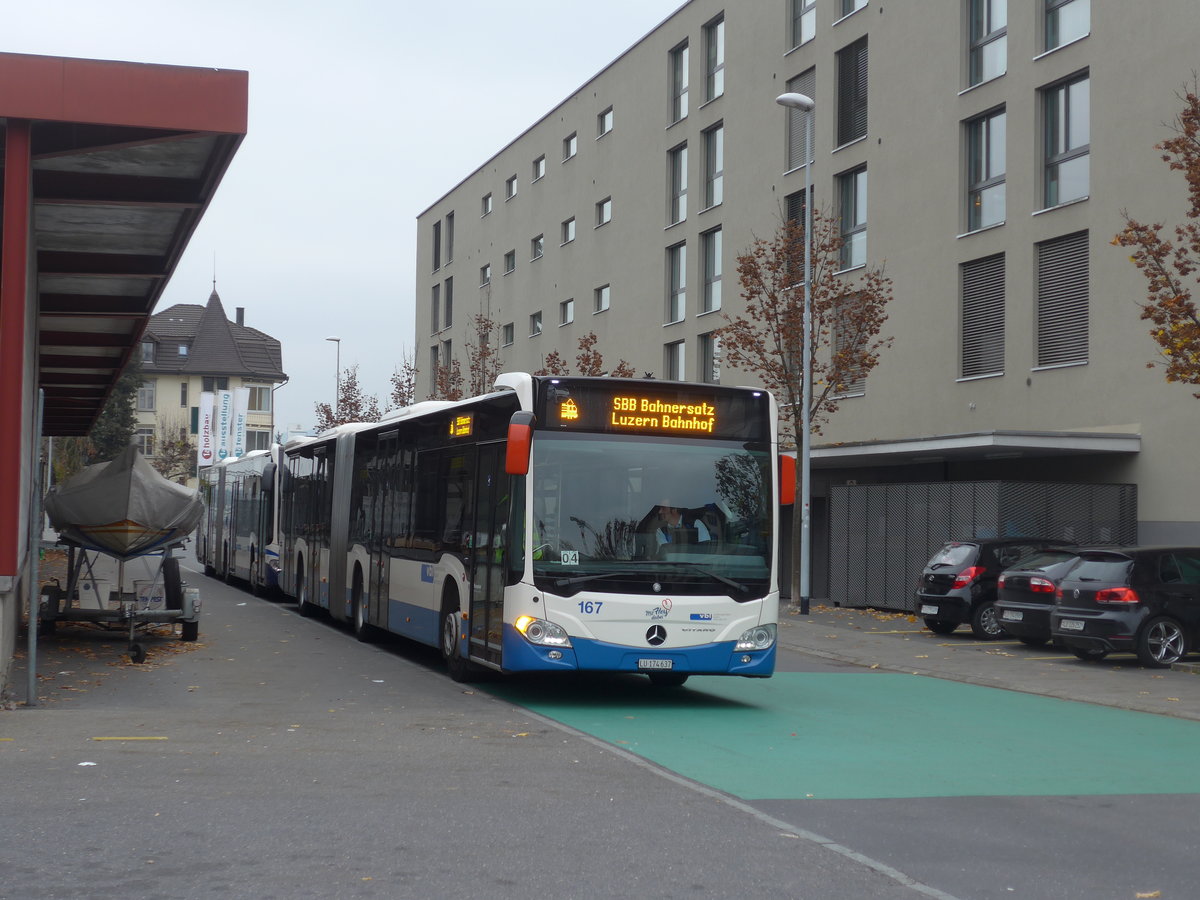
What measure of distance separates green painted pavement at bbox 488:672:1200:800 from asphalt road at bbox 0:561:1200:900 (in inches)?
1.9

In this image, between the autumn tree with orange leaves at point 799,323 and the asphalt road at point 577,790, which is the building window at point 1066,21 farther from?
the asphalt road at point 577,790

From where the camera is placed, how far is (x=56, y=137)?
13.5 meters

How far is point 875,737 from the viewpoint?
38.8ft

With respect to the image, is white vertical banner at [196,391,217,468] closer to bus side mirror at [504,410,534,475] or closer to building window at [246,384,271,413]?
building window at [246,384,271,413]

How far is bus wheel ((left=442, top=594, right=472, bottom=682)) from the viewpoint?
15.1 meters

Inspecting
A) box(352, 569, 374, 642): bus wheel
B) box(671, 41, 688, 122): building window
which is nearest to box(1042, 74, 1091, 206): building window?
box(352, 569, 374, 642): bus wheel

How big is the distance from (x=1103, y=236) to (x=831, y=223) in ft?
22.1

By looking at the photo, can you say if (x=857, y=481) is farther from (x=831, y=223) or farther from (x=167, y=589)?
(x=167, y=589)

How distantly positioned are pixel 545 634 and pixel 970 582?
11550 millimetres

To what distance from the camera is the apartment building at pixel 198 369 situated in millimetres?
103250

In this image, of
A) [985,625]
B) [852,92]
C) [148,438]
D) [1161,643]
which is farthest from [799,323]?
[148,438]

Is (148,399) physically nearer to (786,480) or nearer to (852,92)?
(852,92)

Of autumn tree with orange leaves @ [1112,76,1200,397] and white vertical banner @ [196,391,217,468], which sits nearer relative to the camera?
autumn tree with orange leaves @ [1112,76,1200,397]

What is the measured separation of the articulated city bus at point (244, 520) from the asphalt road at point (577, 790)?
537 inches
